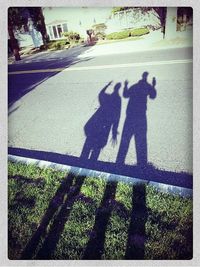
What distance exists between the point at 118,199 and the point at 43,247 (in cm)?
101

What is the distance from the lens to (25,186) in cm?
356

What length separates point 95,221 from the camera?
2.98 m

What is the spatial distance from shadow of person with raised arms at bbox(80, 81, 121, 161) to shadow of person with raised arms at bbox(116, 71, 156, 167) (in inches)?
8.1

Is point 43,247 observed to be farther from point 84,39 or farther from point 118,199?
point 84,39

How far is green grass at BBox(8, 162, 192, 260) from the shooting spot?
2.75 metres

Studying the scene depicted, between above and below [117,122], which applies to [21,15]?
above

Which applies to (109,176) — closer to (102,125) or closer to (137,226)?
(137,226)

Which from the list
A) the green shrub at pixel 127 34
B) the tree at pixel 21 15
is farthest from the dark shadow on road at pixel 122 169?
the green shrub at pixel 127 34

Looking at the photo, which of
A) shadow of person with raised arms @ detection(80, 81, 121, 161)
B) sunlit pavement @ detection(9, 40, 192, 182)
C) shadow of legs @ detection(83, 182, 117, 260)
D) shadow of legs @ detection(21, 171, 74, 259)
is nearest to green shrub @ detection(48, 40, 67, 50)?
sunlit pavement @ detection(9, 40, 192, 182)

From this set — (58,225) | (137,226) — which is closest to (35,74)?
(58,225)

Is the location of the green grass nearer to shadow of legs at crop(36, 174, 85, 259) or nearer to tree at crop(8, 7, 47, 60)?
shadow of legs at crop(36, 174, 85, 259)

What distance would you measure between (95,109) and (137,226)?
3059mm

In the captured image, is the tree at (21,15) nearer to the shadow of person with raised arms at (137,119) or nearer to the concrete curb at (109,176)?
the concrete curb at (109,176)

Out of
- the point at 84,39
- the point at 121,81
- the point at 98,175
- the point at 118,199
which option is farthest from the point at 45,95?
the point at 118,199
